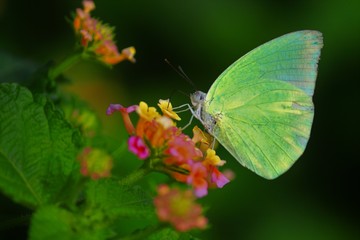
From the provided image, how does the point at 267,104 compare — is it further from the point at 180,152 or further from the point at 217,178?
the point at 180,152

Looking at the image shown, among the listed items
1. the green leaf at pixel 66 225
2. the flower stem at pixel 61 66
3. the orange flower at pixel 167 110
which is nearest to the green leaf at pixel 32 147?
the green leaf at pixel 66 225

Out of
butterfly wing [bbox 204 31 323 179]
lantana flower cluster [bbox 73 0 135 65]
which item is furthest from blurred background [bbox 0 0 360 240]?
lantana flower cluster [bbox 73 0 135 65]

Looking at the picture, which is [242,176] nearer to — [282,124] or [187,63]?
[187,63]


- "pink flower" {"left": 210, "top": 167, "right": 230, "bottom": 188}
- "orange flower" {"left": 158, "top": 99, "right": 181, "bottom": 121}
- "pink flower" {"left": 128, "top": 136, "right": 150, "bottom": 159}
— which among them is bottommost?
"pink flower" {"left": 210, "top": 167, "right": 230, "bottom": 188}

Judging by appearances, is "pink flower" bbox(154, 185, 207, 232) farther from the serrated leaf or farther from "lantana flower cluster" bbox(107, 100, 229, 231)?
the serrated leaf

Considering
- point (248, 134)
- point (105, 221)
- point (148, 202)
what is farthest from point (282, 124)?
point (105, 221)

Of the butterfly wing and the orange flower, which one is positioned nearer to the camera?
the orange flower

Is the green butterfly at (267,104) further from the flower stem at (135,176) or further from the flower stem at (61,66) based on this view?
→ the flower stem at (135,176)

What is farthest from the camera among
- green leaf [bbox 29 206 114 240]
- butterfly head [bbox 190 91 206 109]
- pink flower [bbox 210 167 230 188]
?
butterfly head [bbox 190 91 206 109]
